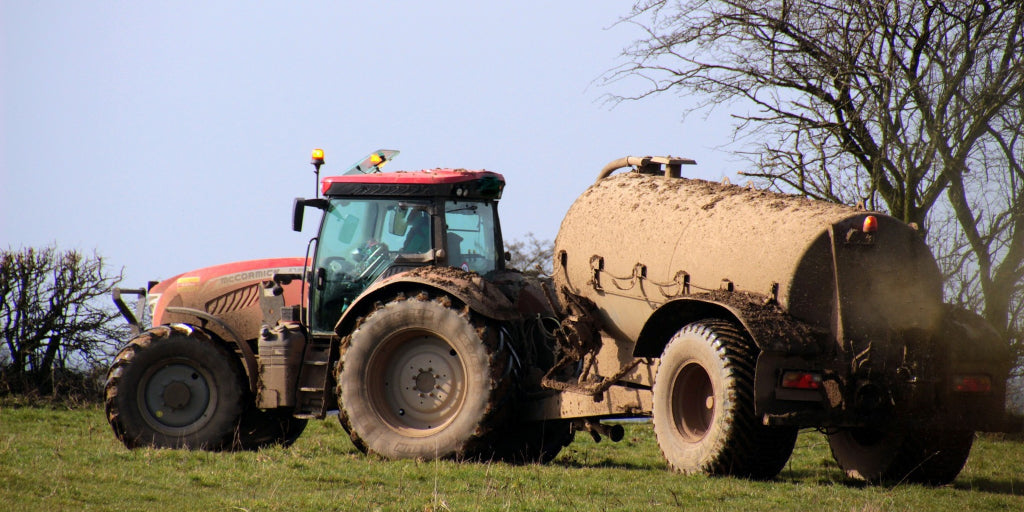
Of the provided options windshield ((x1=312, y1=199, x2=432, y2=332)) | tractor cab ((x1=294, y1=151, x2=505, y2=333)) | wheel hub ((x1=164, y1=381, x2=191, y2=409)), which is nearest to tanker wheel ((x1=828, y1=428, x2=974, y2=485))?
tractor cab ((x1=294, y1=151, x2=505, y2=333))

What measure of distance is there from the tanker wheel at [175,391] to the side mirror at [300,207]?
4.77 ft

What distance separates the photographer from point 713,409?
876 cm

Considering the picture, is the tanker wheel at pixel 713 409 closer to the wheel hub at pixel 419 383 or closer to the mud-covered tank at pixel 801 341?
the mud-covered tank at pixel 801 341

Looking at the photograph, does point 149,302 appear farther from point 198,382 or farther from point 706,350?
point 706,350

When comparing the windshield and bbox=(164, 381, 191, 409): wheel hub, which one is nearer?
the windshield

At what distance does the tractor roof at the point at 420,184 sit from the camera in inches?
439

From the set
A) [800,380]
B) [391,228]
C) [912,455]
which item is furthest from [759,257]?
[391,228]

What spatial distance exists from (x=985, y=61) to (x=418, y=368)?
866cm

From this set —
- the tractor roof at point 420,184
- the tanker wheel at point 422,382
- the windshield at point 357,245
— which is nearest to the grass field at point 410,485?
the tanker wheel at point 422,382

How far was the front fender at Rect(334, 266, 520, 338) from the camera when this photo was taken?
1027cm

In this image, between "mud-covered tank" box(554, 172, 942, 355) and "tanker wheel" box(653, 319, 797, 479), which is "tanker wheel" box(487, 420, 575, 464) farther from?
"tanker wheel" box(653, 319, 797, 479)

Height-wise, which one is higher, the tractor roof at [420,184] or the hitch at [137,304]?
the tractor roof at [420,184]

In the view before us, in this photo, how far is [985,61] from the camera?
48.0ft

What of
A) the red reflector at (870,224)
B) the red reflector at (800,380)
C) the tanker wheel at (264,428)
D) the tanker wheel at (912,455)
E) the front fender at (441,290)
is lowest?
the tanker wheel at (264,428)
